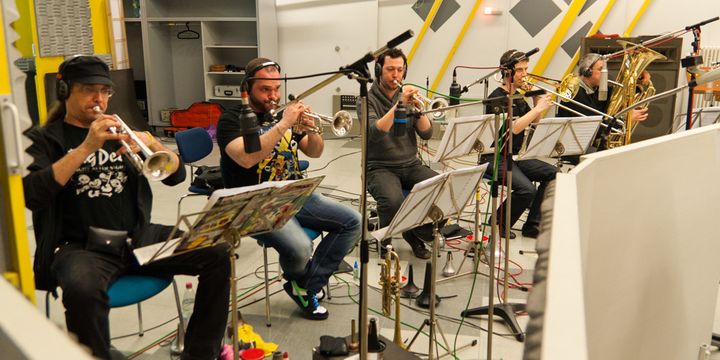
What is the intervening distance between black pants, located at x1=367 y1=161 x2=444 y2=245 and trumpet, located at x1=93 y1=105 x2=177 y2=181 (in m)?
1.57

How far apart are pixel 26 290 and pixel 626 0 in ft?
26.5

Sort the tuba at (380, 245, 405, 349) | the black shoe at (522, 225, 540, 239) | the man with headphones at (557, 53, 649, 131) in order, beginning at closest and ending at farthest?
the tuba at (380, 245, 405, 349) < the black shoe at (522, 225, 540, 239) < the man with headphones at (557, 53, 649, 131)

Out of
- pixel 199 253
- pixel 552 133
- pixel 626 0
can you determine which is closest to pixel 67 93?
pixel 199 253

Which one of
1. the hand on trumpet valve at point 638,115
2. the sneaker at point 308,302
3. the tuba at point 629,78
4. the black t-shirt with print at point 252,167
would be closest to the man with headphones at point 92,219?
the black t-shirt with print at point 252,167

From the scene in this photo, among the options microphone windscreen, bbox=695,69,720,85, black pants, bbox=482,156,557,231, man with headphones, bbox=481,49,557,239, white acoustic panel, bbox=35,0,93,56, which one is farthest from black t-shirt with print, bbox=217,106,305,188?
white acoustic panel, bbox=35,0,93,56

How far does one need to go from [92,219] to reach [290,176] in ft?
3.43

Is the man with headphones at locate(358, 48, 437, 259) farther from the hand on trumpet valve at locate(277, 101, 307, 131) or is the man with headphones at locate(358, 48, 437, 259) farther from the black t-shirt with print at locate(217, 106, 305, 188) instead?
the hand on trumpet valve at locate(277, 101, 307, 131)

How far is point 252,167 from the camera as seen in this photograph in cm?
305

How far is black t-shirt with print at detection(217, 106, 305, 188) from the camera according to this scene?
9.90 ft

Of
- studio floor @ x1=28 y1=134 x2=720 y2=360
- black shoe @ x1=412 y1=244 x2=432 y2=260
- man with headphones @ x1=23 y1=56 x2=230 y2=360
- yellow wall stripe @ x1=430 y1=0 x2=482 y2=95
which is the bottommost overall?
studio floor @ x1=28 y1=134 x2=720 y2=360

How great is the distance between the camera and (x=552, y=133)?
389 cm

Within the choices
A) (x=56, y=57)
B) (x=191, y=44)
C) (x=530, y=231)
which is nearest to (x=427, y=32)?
(x=191, y=44)

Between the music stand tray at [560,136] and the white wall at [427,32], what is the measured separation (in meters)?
4.42

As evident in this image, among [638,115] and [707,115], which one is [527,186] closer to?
[638,115]
